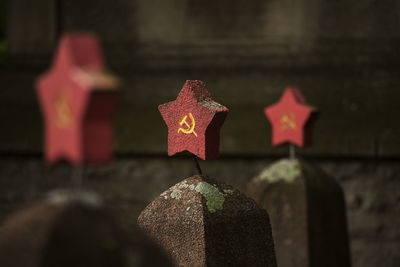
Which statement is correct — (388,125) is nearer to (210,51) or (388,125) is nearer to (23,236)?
(210,51)

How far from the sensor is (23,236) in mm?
1047

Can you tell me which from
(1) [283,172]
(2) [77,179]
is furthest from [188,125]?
(1) [283,172]

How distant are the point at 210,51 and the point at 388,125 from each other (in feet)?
3.55

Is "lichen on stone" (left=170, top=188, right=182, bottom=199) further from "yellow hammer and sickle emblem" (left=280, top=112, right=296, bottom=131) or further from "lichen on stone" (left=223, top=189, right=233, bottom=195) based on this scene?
"yellow hammer and sickle emblem" (left=280, top=112, right=296, bottom=131)

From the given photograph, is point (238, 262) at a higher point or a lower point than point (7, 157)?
higher

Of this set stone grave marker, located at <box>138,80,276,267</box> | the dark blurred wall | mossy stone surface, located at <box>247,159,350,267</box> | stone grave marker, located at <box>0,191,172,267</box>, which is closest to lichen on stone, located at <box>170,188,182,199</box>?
stone grave marker, located at <box>138,80,276,267</box>

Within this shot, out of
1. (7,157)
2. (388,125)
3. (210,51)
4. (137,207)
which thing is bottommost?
(137,207)

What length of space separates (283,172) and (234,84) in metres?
1.34

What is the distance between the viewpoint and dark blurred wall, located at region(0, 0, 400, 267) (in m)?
3.51

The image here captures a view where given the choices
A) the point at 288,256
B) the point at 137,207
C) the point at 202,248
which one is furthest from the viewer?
the point at 137,207

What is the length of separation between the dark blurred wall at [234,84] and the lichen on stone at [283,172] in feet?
3.68

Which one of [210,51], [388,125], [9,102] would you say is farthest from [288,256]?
[9,102]

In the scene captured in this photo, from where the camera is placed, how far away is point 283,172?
2.41 metres

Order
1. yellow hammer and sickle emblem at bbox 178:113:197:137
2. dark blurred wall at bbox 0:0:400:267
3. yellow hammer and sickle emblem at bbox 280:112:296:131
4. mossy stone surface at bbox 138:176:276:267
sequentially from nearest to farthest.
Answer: mossy stone surface at bbox 138:176:276:267 < yellow hammer and sickle emblem at bbox 178:113:197:137 < yellow hammer and sickle emblem at bbox 280:112:296:131 < dark blurred wall at bbox 0:0:400:267
